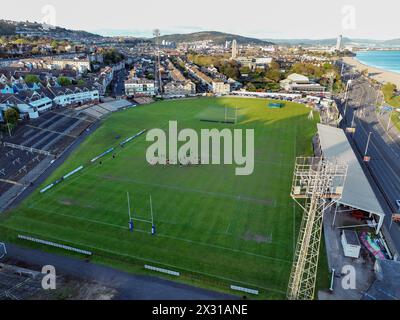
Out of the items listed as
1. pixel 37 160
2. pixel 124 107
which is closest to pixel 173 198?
pixel 37 160

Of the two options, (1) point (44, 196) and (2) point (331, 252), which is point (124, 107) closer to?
(1) point (44, 196)

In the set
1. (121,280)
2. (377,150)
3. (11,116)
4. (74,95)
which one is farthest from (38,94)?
(377,150)

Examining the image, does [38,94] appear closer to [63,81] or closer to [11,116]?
[11,116]

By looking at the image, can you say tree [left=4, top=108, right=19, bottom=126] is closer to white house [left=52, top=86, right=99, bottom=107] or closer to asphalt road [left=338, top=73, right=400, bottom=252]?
white house [left=52, top=86, right=99, bottom=107]

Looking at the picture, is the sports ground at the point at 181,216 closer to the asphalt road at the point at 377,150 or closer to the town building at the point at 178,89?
the asphalt road at the point at 377,150

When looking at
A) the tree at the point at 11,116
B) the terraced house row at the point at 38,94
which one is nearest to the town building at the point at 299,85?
the terraced house row at the point at 38,94
